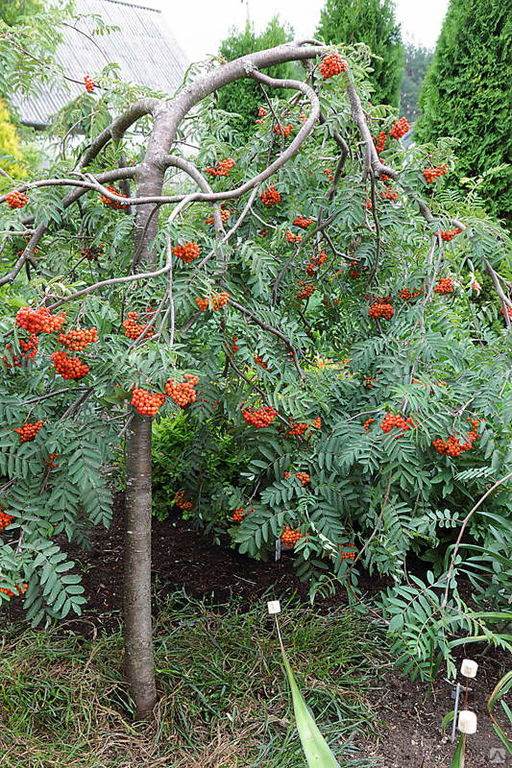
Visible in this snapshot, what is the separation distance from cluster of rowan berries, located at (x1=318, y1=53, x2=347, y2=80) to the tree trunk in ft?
4.03

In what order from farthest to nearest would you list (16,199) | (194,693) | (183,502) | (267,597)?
(183,502) → (267,597) → (194,693) → (16,199)

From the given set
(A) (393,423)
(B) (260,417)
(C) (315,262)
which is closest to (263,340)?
(B) (260,417)

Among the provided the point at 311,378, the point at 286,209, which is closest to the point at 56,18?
the point at 286,209

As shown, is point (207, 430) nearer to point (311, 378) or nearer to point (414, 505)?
point (311, 378)

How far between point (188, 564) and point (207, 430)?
0.66m

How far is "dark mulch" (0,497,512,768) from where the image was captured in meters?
2.11

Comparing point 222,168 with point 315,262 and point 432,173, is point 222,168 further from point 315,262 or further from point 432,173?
point 432,173

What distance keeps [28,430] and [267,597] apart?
1.45 m

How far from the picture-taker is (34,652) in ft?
7.83

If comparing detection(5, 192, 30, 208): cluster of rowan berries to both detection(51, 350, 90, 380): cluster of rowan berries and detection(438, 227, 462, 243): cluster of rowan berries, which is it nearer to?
detection(51, 350, 90, 380): cluster of rowan berries

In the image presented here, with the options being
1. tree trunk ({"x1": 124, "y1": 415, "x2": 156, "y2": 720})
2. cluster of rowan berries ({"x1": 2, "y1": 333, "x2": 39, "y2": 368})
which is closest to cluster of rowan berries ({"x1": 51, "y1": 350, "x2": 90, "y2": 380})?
cluster of rowan berries ({"x1": 2, "y1": 333, "x2": 39, "y2": 368})

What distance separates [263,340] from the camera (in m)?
2.17

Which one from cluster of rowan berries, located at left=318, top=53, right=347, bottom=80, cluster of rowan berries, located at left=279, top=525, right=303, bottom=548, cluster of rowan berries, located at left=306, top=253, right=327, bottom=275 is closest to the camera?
cluster of rowan berries, located at left=318, top=53, right=347, bottom=80

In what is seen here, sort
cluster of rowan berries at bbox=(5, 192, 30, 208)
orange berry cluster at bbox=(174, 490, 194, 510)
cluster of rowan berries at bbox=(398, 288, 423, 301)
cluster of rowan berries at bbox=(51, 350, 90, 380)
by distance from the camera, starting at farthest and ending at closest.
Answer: orange berry cluster at bbox=(174, 490, 194, 510)
cluster of rowan berries at bbox=(398, 288, 423, 301)
cluster of rowan berries at bbox=(5, 192, 30, 208)
cluster of rowan berries at bbox=(51, 350, 90, 380)
